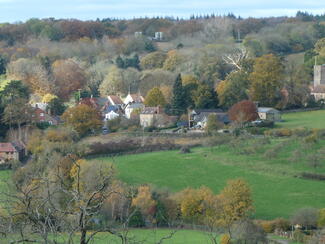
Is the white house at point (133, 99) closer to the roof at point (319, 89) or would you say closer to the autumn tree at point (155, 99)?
the autumn tree at point (155, 99)

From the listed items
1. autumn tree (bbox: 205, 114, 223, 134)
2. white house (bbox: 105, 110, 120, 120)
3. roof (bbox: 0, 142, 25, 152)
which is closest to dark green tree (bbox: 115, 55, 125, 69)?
white house (bbox: 105, 110, 120, 120)

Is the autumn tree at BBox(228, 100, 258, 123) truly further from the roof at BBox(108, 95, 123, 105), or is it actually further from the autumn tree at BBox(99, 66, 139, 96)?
the autumn tree at BBox(99, 66, 139, 96)

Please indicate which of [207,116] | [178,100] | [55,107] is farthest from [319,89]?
[55,107]

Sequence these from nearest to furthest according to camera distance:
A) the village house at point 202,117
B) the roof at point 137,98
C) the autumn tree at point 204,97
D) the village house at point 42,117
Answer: the village house at point 42,117 < the village house at point 202,117 < the autumn tree at point 204,97 < the roof at point 137,98

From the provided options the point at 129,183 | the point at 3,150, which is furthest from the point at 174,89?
the point at 129,183

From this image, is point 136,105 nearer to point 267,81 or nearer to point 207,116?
point 207,116

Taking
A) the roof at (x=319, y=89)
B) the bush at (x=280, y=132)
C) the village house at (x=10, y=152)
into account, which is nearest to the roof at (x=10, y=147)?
the village house at (x=10, y=152)

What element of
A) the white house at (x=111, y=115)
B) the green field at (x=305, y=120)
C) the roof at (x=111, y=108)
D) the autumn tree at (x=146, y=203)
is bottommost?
the autumn tree at (x=146, y=203)

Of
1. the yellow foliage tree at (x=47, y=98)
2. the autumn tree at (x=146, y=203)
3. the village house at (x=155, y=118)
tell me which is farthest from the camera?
the yellow foliage tree at (x=47, y=98)
